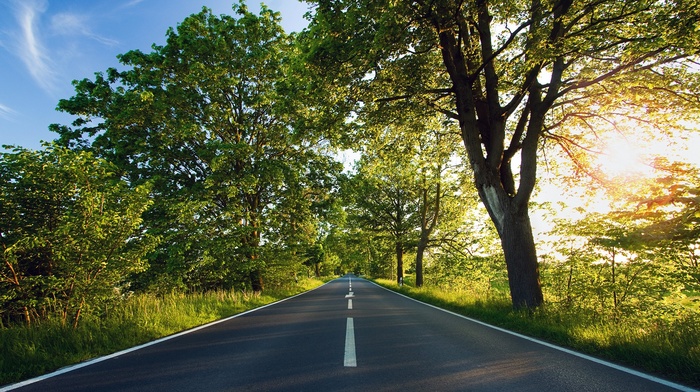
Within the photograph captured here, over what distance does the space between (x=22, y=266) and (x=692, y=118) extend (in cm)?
1649

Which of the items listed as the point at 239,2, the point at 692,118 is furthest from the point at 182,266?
the point at 692,118

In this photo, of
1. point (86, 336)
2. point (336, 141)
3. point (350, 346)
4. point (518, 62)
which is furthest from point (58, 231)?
point (518, 62)

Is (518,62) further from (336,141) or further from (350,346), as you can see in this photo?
(350,346)

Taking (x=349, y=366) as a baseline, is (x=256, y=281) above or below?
below

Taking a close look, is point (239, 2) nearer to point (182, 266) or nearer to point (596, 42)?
point (182, 266)

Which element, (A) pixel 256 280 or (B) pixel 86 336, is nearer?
(B) pixel 86 336

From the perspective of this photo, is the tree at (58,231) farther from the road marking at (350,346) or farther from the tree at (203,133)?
the tree at (203,133)

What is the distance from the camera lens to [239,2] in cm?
1538

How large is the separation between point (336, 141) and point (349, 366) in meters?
7.73

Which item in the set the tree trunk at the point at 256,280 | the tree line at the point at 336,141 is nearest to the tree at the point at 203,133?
the tree line at the point at 336,141

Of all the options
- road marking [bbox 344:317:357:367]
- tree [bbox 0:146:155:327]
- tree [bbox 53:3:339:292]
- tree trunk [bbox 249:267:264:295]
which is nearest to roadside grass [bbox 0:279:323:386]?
tree [bbox 0:146:155:327]

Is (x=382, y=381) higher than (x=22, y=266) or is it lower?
lower

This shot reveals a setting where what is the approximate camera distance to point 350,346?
16.7 feet

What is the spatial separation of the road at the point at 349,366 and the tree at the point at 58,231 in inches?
84.9
